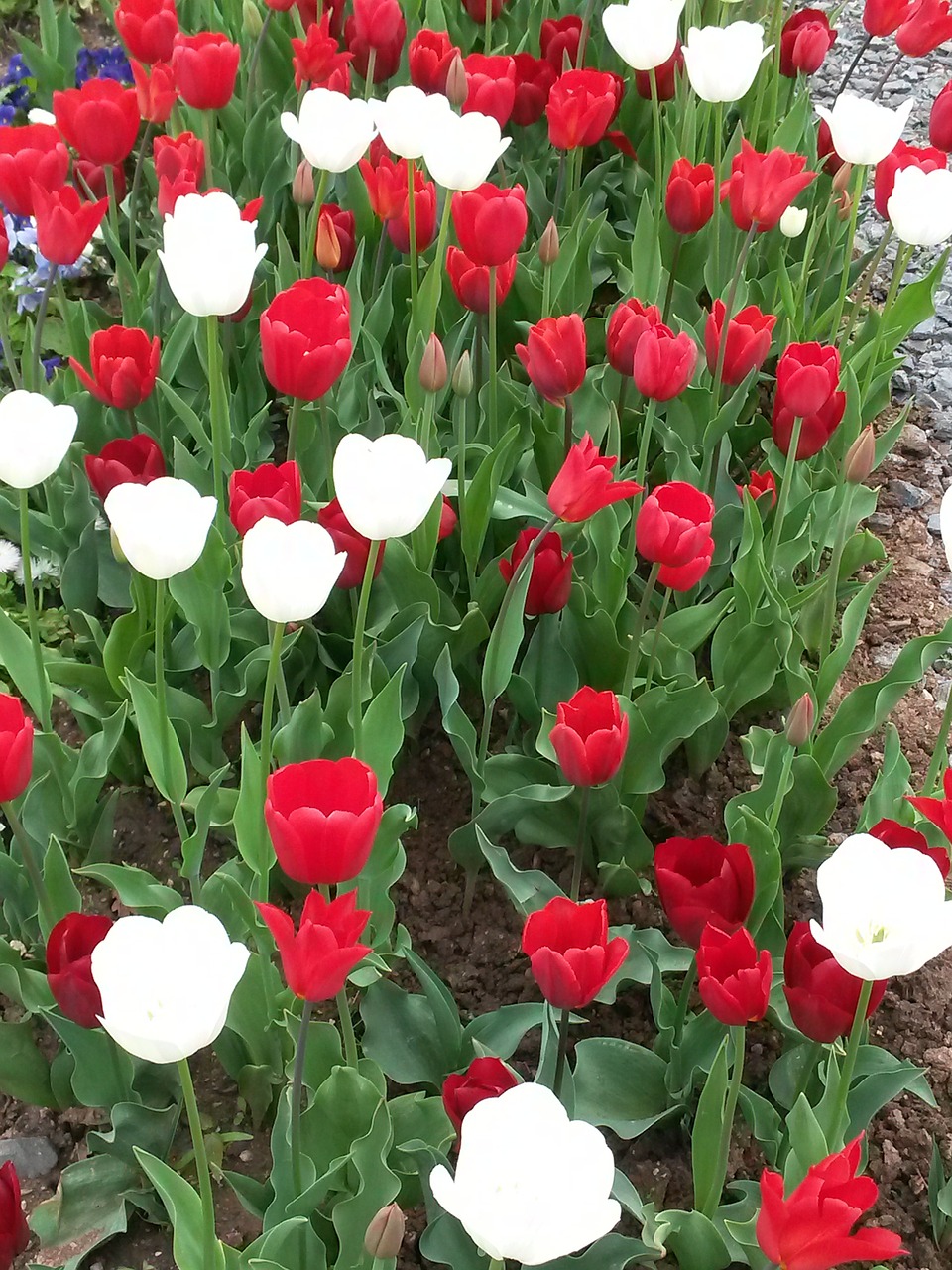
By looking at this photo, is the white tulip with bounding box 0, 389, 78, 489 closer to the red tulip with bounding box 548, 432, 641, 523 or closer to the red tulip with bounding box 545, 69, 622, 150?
the red tulip with bounding box 548, 432, 641, 523

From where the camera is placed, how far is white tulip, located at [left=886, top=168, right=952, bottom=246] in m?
1.85

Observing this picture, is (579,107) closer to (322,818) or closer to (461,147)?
(461,147)

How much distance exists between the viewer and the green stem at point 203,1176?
943mm

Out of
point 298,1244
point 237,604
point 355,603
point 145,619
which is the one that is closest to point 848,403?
point 355,603

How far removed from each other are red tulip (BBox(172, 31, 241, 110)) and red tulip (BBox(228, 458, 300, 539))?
0.87 metres

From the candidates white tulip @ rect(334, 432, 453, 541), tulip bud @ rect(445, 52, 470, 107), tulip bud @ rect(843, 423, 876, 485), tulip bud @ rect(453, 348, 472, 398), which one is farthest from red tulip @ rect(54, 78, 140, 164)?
tulip bud @ rect(843, 423, 876, 485)

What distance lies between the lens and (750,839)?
59.6 inches

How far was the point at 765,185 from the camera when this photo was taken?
6.33ft

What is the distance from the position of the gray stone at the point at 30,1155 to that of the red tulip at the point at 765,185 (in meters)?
1.64

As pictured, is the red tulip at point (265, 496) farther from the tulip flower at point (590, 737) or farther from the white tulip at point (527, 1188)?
the white tulip at point (527, 1188)

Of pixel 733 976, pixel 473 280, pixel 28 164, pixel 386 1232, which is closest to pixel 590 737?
pixel 733 976

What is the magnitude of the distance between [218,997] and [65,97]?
161 cm

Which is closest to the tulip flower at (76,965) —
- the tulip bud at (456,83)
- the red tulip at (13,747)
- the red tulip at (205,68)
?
the red tulip at (13,747)

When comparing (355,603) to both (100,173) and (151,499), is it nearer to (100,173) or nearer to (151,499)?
(151,499)
